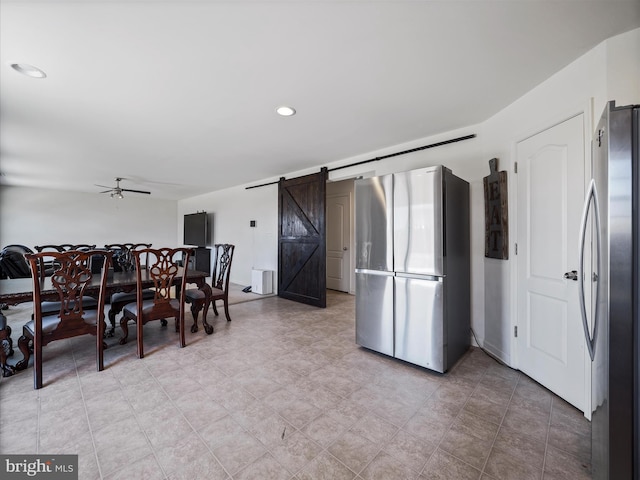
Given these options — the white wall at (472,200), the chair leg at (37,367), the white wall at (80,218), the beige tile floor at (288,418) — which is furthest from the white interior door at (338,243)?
the white wall at (80,218)

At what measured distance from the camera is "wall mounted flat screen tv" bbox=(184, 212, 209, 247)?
770 centimetres

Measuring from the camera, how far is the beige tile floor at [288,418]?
1.45 m

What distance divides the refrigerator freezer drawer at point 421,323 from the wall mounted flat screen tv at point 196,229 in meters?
6.55

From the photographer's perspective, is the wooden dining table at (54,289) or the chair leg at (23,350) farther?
the chair leg at (23,350)

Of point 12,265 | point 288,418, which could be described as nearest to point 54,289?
point 288,418

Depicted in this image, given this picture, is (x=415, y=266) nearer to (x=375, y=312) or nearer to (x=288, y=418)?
(x=375, y=312)

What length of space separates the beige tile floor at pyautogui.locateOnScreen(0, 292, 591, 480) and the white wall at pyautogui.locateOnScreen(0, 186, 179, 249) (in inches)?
250

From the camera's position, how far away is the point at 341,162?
14.6 ft

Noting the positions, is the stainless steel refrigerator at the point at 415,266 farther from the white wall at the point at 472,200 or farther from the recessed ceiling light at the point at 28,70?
the recessed ceiling light at the point at 28,70

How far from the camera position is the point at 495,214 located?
2.69 meters

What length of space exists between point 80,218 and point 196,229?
3.19 metres

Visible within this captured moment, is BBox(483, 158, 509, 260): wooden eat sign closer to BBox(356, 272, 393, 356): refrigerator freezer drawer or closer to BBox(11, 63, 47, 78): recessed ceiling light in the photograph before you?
BBox(356, 272, 393, 356): refrigerator freezer drawer

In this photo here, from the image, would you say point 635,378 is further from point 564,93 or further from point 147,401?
point 147,401

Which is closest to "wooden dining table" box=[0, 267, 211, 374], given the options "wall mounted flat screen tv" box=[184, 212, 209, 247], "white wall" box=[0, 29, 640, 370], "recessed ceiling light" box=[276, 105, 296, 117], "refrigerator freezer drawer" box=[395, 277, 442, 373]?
"recessed ceiling light" box=[276, 105, 296, 117]
